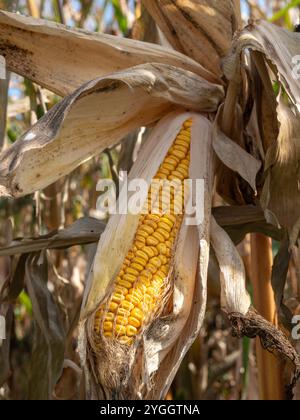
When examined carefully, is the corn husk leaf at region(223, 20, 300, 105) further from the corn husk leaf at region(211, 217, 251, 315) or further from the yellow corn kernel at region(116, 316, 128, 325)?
the yellow corn kernel at region(116, 316, 128, 325)

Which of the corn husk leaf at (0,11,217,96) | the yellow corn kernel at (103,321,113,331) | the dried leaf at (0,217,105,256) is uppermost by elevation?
the corn husk leaf at (0,11,217,96)

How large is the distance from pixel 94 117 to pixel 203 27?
399 millimetres

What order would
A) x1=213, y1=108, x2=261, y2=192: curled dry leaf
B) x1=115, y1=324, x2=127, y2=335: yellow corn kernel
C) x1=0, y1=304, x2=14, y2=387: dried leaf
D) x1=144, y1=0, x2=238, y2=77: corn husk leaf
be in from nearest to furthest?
x1=115, y1=324, x2=127, y2=335: yellow corn kernel < x1=213, y1=108, x2=261, y2=192: curled dry leaf < x1=144, y1=0, x2=238, y2=77: corn husk leaf < x1=0, y1=304, x2=14, y2=387: dried leaf

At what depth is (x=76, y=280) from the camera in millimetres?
2434

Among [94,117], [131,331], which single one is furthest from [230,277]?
[94,117]

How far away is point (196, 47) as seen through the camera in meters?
1.65

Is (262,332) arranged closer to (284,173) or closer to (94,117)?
(284,173)

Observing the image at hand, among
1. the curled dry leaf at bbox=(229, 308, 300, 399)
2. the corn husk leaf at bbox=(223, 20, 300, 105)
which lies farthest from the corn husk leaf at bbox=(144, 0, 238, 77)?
the curled dry leaf at bbox=(229, 308, 300, 399)

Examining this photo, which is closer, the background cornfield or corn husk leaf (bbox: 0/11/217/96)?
corn husk leaf (bbox: 0/11/217/96)

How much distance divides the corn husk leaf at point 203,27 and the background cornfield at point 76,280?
0.56ft

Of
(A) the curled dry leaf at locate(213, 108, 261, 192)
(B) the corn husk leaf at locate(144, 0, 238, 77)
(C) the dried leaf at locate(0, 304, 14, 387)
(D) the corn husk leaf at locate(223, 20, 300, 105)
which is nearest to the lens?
(D) the corn husk leaf at locate(223, 20, 300, 105)

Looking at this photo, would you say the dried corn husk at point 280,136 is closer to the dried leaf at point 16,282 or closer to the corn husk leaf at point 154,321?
the corn husk leaf at point 154,321

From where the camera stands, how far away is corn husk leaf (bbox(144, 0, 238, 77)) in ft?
5.35
